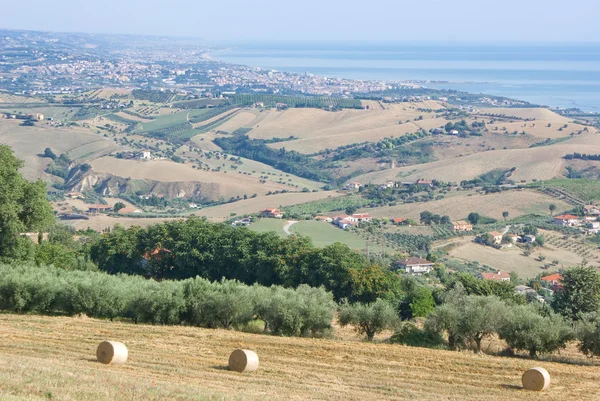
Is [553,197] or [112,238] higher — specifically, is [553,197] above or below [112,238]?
below

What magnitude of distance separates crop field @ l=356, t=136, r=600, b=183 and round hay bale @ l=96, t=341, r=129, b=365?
8458 cm

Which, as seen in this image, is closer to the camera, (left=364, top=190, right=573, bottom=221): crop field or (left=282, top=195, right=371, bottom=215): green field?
(left=364, top=190, right=573, bottom=221): crop field

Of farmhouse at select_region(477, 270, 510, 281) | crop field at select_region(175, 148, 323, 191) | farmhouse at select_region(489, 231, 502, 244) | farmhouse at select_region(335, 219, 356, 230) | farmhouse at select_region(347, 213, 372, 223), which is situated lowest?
crop field at select_region(175, 148, 323, 191)

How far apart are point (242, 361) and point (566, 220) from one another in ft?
191

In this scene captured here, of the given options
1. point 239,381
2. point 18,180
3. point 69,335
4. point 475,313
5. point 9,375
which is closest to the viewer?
point 9,375

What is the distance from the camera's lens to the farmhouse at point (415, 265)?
162 ft

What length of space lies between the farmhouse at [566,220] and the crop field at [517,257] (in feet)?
30.1

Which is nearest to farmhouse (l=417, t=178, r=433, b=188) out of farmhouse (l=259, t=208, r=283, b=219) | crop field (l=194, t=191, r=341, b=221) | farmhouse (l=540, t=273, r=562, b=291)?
crop field (l=194, t=191, r=341, b=221)

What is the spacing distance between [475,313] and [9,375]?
12.7 metres

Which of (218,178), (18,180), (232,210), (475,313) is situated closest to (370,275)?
(475,313)

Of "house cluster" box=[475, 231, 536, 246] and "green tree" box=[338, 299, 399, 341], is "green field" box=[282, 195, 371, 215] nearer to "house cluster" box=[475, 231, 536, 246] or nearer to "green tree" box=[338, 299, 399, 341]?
"house cluster" box=[475, 231, 536, 246]

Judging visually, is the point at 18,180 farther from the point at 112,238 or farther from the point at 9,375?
the point at 9,375

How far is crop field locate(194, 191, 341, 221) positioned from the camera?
82.9m

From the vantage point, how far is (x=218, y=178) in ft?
338
